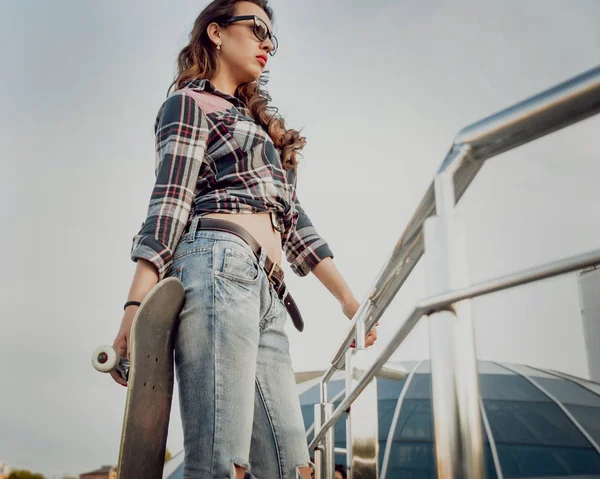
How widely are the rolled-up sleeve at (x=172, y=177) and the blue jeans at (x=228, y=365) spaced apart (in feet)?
0.16

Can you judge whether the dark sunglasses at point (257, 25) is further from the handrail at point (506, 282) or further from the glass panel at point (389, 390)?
the glass panel at point (389, 390)

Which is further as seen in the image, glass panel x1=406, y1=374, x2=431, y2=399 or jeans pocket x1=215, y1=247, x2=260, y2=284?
glass panel x1=406, y1=374, x2=431, y2=399

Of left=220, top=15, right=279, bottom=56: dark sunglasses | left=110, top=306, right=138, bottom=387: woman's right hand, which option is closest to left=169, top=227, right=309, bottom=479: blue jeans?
left=110, top=306, right=138, bottom=387: woman's right hand

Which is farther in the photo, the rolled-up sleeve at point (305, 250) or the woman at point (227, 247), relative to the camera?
the rolled-up sleeve at point (305, 250)

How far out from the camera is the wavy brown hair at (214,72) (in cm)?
188

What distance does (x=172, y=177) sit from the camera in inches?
60.1

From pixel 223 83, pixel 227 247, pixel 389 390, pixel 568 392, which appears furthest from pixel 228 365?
pixel 568 392

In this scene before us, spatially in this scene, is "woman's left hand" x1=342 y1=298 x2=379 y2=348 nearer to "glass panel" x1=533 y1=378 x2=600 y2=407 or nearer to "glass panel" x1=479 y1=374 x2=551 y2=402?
"glass panel" x1=479 y1=374 x2=551 y2=402

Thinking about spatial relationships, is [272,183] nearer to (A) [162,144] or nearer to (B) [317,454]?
(A) [162,144]

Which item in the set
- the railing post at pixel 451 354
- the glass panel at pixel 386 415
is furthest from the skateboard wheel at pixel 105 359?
the glass panel at pixel 386 415

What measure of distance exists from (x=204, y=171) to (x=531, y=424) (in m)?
19.7

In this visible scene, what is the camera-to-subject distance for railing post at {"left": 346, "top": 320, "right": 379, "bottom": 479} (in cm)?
178

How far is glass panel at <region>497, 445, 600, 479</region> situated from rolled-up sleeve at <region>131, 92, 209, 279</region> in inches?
703

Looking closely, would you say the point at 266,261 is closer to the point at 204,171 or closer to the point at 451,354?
the point at 204,171
